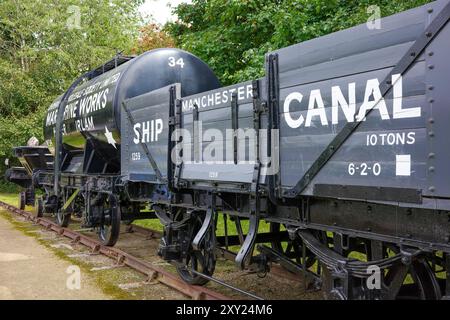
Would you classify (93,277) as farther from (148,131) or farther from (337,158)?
(337,158)

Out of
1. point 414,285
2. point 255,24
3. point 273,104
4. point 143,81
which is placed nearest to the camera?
point 414,285

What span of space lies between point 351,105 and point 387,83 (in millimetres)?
364

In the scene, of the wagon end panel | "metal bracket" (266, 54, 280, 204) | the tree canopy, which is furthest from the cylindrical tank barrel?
the tree canopy

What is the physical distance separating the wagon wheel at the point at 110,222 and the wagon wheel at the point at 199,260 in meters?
2.69

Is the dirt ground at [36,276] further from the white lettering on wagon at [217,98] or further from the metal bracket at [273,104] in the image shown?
the metal bracket at [273,104]

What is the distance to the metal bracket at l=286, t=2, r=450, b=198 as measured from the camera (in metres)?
3.09

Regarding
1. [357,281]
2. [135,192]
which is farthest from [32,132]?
[357,281]

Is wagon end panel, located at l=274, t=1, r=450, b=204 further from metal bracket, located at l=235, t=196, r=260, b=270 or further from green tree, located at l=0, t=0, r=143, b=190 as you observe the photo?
green tree, located at l=0, t=0, r=143, b=190

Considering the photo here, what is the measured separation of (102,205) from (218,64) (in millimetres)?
5205

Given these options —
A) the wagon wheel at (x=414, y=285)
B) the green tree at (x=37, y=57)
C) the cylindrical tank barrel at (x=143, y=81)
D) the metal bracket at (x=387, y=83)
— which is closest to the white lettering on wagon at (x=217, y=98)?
the metal bracket at (x=387, y=83)

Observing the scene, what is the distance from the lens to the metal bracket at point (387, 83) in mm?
3086

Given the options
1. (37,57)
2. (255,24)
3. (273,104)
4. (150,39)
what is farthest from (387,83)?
(150,39)

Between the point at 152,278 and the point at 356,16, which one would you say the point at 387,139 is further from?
the point at 356,16

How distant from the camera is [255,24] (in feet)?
39.0
